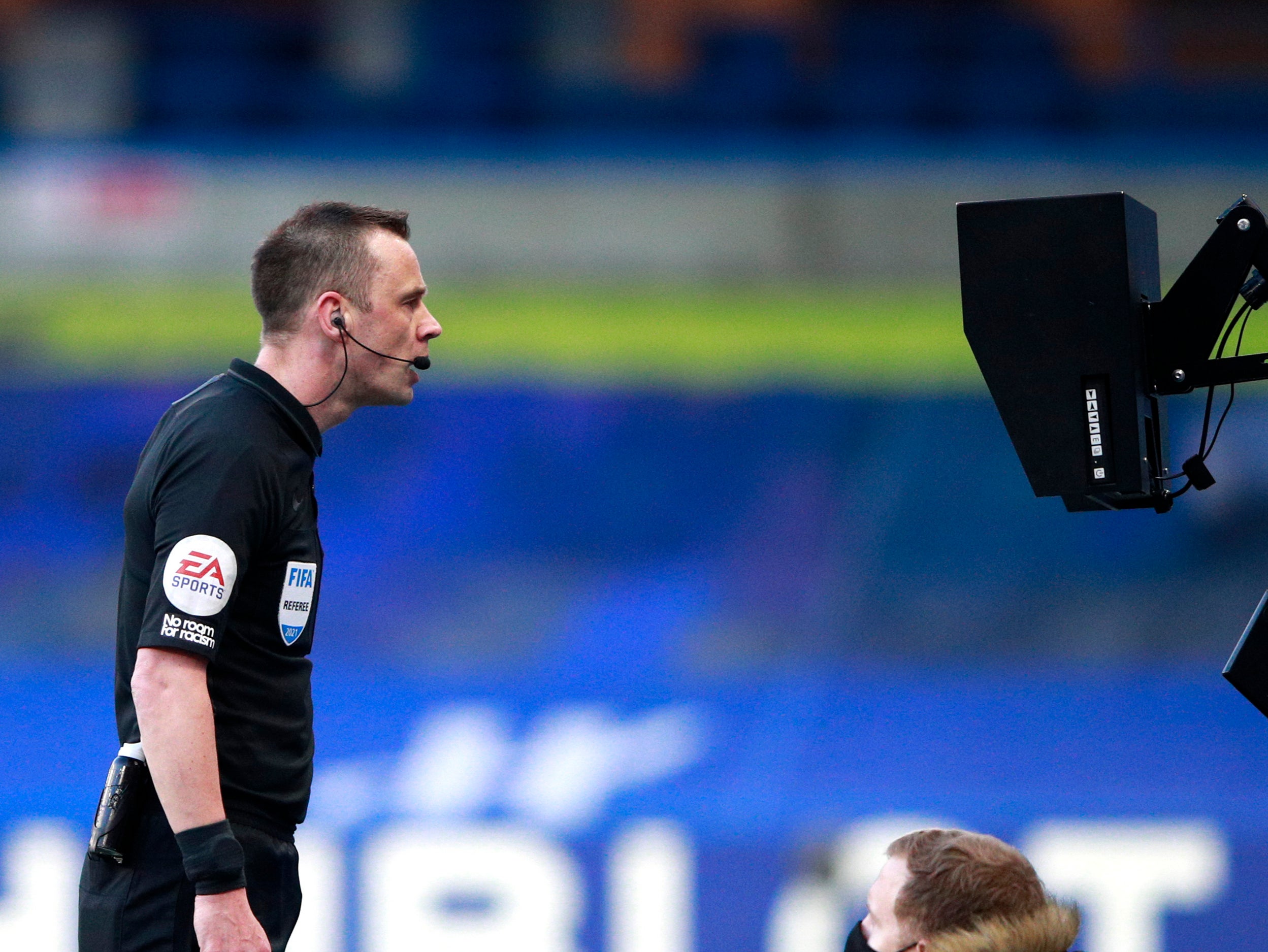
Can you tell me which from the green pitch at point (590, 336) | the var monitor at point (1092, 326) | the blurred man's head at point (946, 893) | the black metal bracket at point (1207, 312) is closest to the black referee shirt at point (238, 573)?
the blurred man's head at point (946, 893)

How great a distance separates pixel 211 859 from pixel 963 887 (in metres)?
0.79

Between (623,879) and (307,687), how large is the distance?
296 cm

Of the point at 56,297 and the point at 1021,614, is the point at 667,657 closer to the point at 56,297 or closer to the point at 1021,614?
the point at 1021,614

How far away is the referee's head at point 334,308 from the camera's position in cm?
186

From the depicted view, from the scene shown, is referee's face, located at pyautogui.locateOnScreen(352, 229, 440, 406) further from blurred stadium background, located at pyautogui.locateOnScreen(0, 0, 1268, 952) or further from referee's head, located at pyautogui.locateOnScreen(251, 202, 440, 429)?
blurred stadium background, located at pyautogui.locateOnScreen(0, 0, 1268, 952)

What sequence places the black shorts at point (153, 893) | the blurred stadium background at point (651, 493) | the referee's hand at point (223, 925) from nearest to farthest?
the referee's hand at point (223, 925)
the black shorts at point (153, 893)
the blurred stadium background at point (651, 493)

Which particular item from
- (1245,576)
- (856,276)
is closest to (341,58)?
(856,276)

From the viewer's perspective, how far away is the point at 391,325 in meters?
1.88

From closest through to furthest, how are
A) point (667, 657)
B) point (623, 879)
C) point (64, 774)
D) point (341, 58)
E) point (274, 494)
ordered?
point (274, 494)
point (623, 879)
point (64, 774)
point (667, 657)
point (341, 58)

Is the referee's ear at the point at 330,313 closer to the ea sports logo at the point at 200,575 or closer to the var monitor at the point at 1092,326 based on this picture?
the ea sports logo at the point at 200,575

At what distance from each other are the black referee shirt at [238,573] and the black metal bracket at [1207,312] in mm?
981

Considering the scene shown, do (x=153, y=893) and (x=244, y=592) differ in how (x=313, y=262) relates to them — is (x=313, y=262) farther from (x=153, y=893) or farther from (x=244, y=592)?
(x=153, y=893)

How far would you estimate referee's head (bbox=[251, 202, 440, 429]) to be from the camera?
186cm

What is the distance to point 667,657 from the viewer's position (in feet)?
19.6
